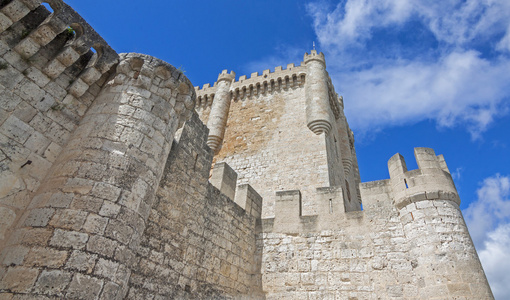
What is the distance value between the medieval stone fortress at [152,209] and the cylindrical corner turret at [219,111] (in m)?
6.59

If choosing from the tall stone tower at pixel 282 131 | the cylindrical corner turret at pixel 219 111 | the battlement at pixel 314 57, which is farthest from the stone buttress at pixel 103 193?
the battlement at pixel 314 57

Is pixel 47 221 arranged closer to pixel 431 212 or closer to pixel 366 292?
pixel 366 292

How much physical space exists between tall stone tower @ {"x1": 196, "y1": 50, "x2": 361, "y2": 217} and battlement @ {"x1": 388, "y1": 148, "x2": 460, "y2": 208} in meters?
4.06

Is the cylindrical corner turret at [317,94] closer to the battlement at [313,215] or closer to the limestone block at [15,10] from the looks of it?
the battlement at [313,215]

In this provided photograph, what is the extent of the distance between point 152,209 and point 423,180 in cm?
450

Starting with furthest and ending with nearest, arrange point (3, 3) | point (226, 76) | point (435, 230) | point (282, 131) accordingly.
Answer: point (226, 76)
point (282, 131)
point (435, 230)
point (3, 3)

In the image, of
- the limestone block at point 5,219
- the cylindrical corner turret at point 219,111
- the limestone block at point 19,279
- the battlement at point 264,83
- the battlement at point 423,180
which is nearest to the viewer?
the limestone block at point 19,279

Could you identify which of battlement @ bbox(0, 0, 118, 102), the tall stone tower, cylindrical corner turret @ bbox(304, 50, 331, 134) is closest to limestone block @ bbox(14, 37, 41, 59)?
battlement @ bbox(0, 0, 118, 102)

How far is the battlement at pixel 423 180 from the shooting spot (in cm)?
513

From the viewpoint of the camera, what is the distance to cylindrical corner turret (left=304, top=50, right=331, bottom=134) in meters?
11.4

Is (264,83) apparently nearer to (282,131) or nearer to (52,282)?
(282,131)

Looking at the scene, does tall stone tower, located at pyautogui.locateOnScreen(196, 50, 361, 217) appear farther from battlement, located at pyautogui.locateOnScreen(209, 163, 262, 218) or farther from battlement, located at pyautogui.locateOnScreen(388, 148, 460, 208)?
battlement, located at pyautogui.locateOnScreen(388, 148, 460, 208)

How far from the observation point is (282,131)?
12.0 m

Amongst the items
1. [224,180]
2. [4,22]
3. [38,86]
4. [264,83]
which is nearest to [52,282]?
[38,86]
